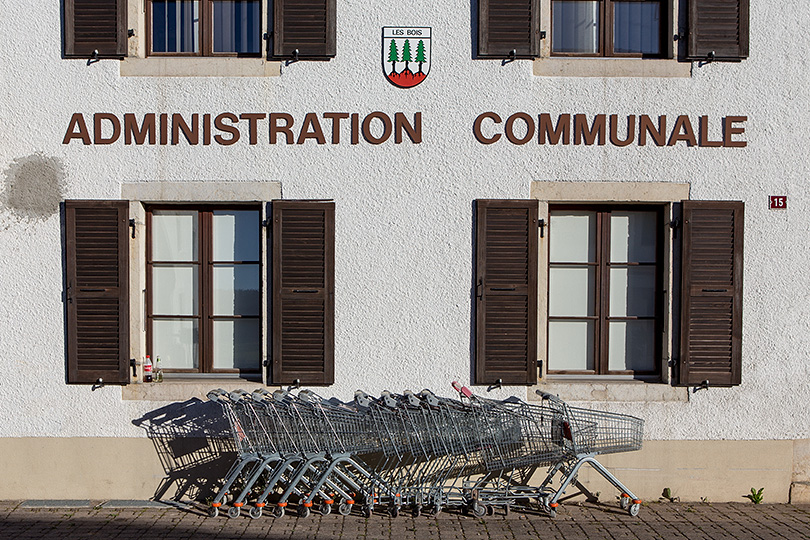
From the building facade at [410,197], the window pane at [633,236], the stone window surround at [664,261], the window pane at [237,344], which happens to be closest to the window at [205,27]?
the building facade at [410,197]

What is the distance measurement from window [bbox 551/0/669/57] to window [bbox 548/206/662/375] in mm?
1537

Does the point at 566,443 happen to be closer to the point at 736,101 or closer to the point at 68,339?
the point at 736,101

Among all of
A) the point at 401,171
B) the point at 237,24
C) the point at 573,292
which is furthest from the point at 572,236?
the point at 237,24

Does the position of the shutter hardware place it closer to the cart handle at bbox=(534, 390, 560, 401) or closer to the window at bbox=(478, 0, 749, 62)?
the cart handle at bbox=(534, 390, 560, 401)

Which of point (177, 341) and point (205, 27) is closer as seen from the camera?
point (205, 27)

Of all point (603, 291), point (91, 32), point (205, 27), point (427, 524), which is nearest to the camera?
point (427, 524)

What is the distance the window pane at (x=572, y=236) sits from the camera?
6.86 metres

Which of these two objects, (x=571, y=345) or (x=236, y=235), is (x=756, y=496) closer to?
(x=571, y=345)

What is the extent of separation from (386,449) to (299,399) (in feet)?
2.79

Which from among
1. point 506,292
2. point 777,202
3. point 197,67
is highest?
point 197,67

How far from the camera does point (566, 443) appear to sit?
6.10 meters

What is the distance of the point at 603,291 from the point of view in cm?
681

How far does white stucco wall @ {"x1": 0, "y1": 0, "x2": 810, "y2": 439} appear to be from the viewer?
6531 millimetres

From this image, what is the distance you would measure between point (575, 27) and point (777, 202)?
2.46m
